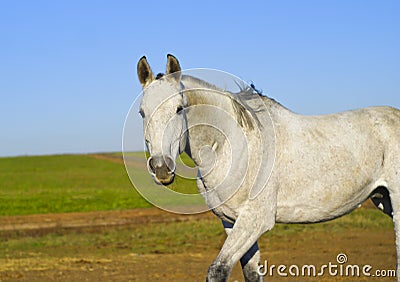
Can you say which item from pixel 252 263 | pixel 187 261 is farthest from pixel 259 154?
pixel 187 261

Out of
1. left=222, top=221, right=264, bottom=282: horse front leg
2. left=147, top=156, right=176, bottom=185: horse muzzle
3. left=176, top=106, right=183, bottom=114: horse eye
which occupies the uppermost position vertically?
left=176, top=106, right=183, bottom=114: horse eye

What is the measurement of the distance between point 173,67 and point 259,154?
1148 mm

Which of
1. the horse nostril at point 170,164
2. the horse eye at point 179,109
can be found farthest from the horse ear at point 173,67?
the horse nostril at point 170,164

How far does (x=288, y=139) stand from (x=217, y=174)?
823mm

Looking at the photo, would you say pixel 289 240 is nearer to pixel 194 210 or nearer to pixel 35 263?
pixel 35 263

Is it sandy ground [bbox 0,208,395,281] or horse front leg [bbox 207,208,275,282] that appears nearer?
horse front leg [bbox 207,208,275,282]

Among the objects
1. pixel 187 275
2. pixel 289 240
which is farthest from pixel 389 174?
pixel 289 240

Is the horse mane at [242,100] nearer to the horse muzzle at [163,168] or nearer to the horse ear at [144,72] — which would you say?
the horse ear at [144,72]

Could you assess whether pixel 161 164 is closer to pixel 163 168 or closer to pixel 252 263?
pixel 163 168

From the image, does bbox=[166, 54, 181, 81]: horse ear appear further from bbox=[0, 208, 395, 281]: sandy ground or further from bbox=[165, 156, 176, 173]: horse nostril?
bbox=[0, 208, 395, 281]: sandy ground

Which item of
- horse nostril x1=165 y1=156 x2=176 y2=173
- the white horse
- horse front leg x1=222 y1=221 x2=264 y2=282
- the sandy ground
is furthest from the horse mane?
the sandy ground

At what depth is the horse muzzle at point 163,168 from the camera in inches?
183

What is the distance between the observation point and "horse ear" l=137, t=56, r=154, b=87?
514cm

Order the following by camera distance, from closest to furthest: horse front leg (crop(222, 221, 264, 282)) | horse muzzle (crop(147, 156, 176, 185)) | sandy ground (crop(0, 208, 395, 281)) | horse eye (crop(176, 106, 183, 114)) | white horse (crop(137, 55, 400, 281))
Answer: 1. horse muzzle (crop(147, 156, 176, 185))
2. horse eye (crop(176, 106, 183, 114))
3. white horse (crop(137, 55, 400, 281))
4. horse front leg (crop(222, 221, 264, 282))
5. sandy ground (crop(0, 208, 395, 281))
